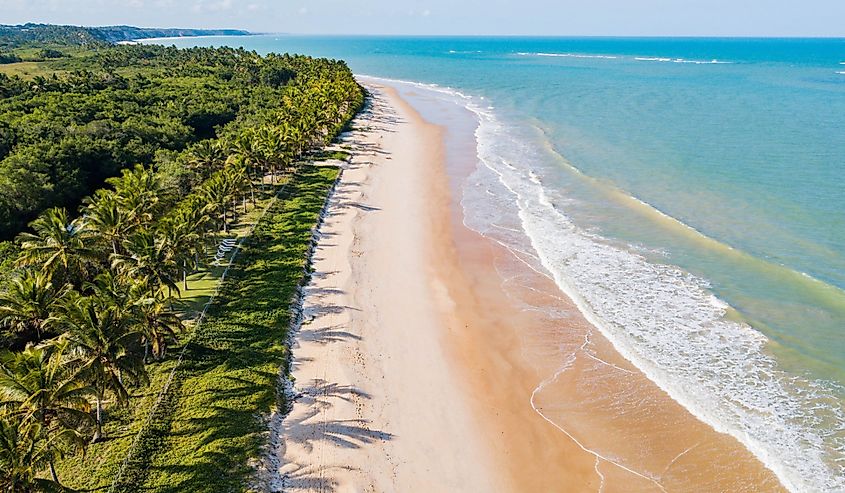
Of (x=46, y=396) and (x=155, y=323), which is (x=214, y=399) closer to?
(x=155, y=323)

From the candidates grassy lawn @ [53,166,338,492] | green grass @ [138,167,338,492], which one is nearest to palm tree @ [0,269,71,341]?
grassy lawn @ [53,166,338,492]

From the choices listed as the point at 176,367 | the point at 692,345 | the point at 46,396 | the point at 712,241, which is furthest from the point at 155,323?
the point at 712,241

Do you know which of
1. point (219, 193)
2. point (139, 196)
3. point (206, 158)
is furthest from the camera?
point (206, 158)

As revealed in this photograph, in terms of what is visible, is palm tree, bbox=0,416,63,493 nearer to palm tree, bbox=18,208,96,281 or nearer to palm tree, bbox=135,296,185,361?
palm tree, bbox=135,296,185,361

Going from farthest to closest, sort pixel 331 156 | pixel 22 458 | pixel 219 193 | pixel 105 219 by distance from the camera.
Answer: pixel 331 156 → pixel 219 193 → pixel 105 219 → pixel 22 458

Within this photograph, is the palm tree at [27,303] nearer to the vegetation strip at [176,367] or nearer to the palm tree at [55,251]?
the palm tree at [55,251]

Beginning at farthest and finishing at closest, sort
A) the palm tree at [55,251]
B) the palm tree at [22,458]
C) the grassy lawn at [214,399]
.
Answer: the palm tree at [55,251], the grassy lawn at [214,399], the palm tree at [22,458]

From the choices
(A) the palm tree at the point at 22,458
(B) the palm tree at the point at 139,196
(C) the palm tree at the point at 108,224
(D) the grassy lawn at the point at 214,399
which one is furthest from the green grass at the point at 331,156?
(A) the palm tree at the point at 22,458

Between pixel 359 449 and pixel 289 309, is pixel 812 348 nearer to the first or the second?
pixel 359 449
